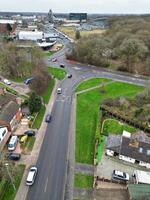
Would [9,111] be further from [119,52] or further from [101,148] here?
[119,52]

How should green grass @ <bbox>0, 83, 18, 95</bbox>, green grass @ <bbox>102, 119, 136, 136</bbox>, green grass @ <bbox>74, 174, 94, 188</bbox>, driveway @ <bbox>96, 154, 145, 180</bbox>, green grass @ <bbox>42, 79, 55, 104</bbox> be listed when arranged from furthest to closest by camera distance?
green grass @ <bbox>0, 83, 18, 95</bbox>, green grass @ <bbox>42, 79, 55, 104</bbox>, green grass @ <bbox>102, 119, 136, 136</bbox>, driveway @ <bbox>96, 154, 145, 180</bbox>, green grass @ <bbox>74, 174, 94, 188</bbox>

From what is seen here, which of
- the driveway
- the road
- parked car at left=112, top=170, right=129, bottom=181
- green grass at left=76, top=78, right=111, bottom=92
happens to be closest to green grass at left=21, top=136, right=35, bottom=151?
the road

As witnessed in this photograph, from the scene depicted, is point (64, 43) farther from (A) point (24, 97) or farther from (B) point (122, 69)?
(A) point (24, 97)

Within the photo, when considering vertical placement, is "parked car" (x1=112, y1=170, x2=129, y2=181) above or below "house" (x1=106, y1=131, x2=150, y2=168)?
below

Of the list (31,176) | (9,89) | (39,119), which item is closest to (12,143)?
(31,176)

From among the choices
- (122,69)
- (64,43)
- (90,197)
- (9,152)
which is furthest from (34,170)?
(64,43)

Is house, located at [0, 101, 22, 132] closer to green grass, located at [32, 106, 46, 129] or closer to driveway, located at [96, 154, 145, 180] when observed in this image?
green grass, located at [32, 106, 46, 129]
